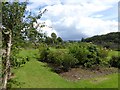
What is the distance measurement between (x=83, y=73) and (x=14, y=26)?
391 inches

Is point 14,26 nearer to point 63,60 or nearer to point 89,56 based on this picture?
point 63,60

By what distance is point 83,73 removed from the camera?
17.0m

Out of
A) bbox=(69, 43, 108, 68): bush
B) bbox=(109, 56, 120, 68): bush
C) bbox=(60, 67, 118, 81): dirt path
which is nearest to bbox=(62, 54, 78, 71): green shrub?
bbox=(60, 67, 118, 81): dirt path

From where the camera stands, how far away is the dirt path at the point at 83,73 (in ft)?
52.7

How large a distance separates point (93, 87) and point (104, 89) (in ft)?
1.98

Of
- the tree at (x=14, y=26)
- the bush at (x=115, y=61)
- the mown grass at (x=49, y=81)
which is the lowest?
the mown grass at (x=49, y=81)

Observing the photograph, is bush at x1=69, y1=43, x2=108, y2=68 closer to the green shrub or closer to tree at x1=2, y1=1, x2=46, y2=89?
the green shrub

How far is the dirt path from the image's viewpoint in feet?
52.7

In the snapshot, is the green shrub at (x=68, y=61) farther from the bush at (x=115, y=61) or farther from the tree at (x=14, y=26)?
the tree at (x=14, y=26)

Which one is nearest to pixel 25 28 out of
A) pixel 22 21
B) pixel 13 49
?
pixel 22 21

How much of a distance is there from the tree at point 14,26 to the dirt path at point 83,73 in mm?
8136

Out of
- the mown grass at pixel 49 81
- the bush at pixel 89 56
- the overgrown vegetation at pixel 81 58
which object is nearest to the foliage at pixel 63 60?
the overgrown vegetation at pixel 81 58

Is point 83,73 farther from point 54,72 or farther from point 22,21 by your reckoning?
point 22,21

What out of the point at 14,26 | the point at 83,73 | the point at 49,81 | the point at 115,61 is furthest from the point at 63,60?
the point at 14,26
